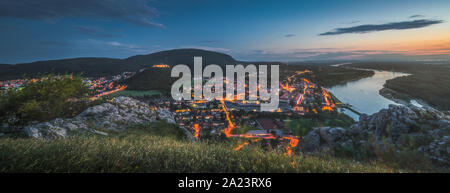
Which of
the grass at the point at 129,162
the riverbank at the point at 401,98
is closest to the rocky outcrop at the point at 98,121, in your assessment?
the grass at the point at 129,162

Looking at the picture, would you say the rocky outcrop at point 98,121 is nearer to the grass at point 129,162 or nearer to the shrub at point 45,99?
the shrub at point 45,99

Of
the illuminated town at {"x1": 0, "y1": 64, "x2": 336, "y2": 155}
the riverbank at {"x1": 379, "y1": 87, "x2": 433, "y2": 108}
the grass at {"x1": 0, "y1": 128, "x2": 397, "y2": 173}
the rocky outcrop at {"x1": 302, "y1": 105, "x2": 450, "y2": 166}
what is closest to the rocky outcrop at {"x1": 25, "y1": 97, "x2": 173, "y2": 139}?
the grass at {"x1": 0, "y1": 128, "x2": 397, "y2": 173}

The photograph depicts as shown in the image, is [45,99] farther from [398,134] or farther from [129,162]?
[398,134]

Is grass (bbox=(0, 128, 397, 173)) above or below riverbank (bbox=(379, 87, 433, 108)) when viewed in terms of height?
above

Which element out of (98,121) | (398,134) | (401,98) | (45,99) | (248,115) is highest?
(45,99)

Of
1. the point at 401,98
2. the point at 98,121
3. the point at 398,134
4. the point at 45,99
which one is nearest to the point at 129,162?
the point at 98,121

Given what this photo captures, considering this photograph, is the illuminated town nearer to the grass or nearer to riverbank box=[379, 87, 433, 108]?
riverbank box=[379, 87, 433, 108]
